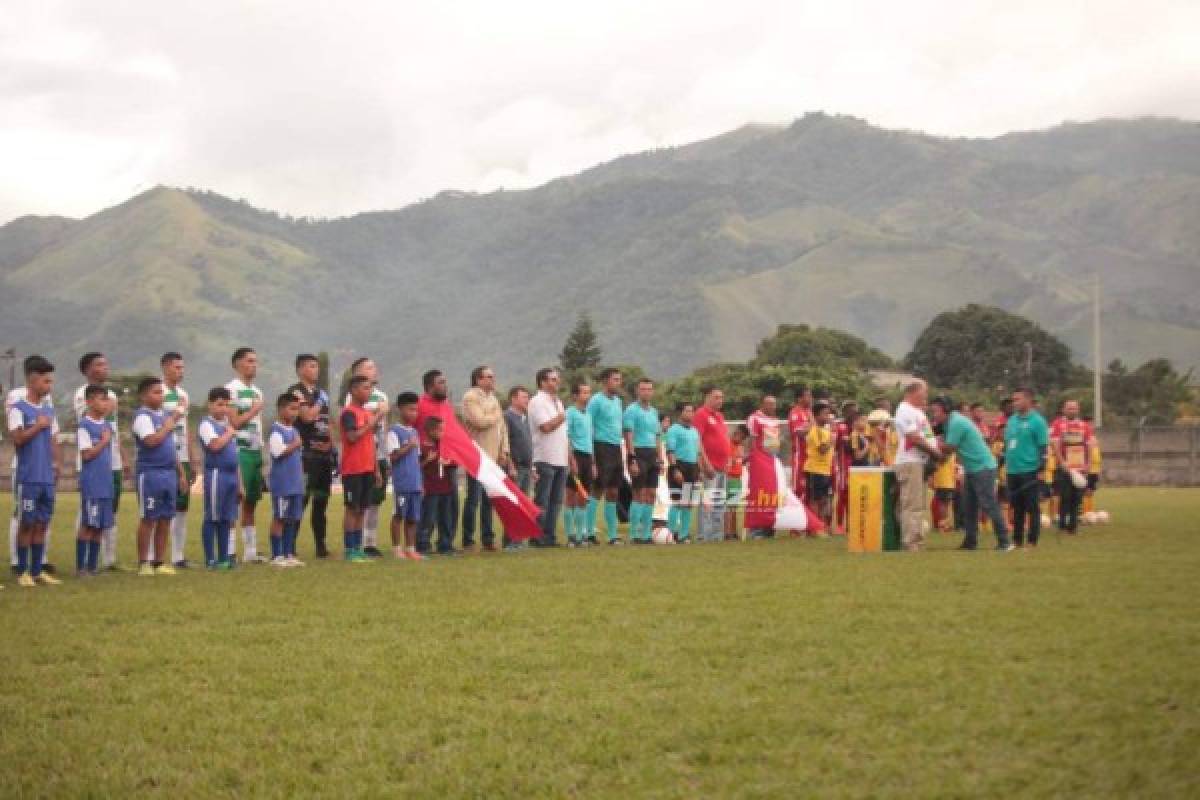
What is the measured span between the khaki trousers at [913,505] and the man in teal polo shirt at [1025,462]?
3.97 feet

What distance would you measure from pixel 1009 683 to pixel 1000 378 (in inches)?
4751

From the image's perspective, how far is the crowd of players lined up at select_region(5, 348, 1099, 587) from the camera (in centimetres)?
1484

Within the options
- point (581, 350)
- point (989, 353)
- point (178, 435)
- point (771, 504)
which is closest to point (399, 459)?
point (178, 435)

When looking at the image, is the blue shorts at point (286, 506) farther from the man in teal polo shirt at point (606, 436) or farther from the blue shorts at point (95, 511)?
the man in teal polo shirt at point (606, 436)

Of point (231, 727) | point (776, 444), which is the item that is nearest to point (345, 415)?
point (776, 444)

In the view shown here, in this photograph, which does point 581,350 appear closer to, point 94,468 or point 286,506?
point 286,506

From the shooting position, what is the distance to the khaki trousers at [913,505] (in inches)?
691

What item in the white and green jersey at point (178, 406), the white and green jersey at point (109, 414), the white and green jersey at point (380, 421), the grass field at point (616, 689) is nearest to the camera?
the grass field at point (616, 689)

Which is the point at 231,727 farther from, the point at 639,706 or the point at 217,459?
the point at 217,459

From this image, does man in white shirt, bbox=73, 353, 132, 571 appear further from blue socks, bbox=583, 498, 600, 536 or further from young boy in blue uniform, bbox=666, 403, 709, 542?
young boy in blue uniform, bbox=666, 403, 709, 542

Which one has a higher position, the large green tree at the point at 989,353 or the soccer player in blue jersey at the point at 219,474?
the large green tree at the point at 989,353

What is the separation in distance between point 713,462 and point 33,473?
1100 cm

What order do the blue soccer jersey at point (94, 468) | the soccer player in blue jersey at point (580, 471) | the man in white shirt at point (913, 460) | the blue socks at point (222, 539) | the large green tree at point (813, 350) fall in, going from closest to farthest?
the blue soccer jersey at point (94, 468), the blue socks at point (222, 539), the man in white shirt at point (913, 460), the soccer player in blue jersey at point (580, 471), the large green tree at point (813, 350)

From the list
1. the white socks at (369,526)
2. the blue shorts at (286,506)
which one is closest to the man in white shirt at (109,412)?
the blue shorts at (286,506)
